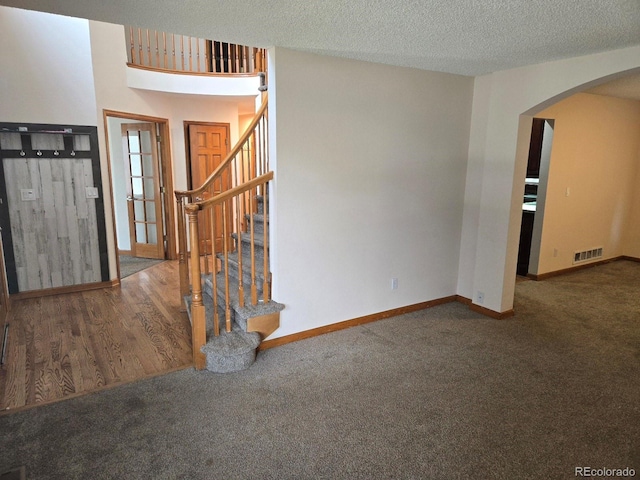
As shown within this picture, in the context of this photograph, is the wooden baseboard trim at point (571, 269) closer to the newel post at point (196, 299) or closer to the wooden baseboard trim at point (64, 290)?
the newel post at point (196, 299)

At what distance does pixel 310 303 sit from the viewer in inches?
136

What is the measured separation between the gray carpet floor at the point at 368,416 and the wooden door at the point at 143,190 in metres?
3.75

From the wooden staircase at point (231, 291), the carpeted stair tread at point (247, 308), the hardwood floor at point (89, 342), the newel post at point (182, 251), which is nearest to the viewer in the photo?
the hardwood floor at point (89, 342)

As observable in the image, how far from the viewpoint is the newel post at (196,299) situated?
2797mm

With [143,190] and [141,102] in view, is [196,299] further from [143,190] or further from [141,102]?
[143,190]

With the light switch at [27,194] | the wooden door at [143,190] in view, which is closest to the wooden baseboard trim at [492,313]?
the wooden door at [143,190]

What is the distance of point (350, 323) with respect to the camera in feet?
12.2

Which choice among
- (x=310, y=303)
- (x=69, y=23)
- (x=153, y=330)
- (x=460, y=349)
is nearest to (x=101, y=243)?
(x=153, y=330)

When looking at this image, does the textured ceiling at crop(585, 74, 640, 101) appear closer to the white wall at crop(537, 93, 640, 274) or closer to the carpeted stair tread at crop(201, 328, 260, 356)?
the white wall at crop(537, 93, 640, 274)

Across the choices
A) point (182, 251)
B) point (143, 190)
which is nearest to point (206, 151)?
point (143, 190)

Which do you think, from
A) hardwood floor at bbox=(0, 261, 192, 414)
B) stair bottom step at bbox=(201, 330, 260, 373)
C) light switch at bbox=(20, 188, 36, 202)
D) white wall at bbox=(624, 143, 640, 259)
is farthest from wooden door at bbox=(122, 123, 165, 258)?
white wall at bbox=(624, 143, 640, 259)

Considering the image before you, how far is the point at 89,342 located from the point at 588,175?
6.09 meters

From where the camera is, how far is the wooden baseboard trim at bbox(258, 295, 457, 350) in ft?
10.9

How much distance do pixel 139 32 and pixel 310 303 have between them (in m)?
4.62
